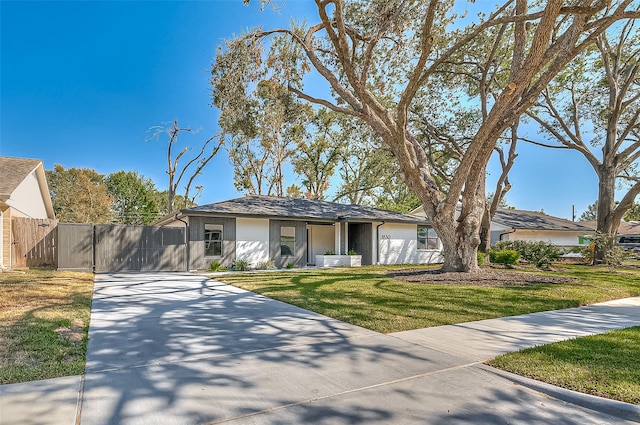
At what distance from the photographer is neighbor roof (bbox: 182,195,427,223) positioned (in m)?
15.3

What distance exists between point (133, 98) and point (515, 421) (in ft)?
81.2

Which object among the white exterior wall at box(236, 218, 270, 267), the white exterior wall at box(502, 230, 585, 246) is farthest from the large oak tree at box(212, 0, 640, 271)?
the white exterior wall at box(502, 230, 585, 246)

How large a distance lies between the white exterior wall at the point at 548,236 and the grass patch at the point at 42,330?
86.1ft

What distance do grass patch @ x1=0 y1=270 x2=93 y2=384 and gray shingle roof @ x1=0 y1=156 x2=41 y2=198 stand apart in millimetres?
5689

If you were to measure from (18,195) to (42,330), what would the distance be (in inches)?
504

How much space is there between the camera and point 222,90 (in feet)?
36.4

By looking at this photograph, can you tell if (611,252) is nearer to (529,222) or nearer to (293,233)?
(293,233)

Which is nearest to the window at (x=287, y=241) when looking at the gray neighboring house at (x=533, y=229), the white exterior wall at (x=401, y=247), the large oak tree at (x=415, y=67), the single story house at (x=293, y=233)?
the single story house at (x=293, y=233)

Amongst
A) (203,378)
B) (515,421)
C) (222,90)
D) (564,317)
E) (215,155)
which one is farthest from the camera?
(215,155)

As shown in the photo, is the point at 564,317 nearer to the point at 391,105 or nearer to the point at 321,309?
the point at 321,309

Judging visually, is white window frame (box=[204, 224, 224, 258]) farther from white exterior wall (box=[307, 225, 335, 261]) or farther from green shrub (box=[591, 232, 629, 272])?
green shrub (box=[591, 232, 629, 272])

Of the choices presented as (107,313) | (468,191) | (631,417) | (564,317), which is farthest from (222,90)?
(631,417)

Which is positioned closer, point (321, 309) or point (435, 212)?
point (321, 309)

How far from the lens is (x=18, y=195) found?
561 inches
